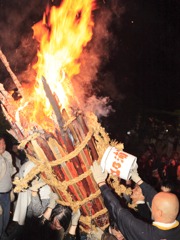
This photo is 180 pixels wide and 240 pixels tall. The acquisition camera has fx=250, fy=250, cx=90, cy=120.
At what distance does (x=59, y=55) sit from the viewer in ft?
13.5

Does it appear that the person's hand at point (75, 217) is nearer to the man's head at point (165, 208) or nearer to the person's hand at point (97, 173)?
Answer: the person's hand at point (97, 173)

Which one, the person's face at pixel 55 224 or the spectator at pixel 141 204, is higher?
the person's face at pixel 55 224

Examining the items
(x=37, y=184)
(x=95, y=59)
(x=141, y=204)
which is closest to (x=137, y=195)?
(x=141, y=204)

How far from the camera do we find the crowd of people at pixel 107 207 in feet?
9.16

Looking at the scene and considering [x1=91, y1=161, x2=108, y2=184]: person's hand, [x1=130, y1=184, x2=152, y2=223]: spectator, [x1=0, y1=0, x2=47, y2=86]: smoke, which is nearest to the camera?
[x1=91, y1=161, x2=108, y2=184]: person's hand

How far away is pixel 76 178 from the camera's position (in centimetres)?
296

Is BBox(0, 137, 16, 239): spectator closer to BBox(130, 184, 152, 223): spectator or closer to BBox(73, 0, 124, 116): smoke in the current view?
BBox(73, 0, 124, 116): smoke

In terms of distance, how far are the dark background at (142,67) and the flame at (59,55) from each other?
7.10 meters

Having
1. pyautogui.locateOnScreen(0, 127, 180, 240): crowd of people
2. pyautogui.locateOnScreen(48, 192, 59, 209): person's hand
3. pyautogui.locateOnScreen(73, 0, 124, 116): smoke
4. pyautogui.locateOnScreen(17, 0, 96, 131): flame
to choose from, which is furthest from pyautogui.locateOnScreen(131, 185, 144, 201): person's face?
pyautogui.locateOnScreen(73, 0, 124, 116): smoke

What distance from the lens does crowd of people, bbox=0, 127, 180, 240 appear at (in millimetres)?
2791

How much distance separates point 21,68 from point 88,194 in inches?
279

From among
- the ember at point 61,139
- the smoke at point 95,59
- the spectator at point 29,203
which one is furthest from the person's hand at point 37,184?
the smoke at point 95,59

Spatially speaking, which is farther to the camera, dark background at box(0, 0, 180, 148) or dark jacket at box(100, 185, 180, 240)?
dark background at box(0, 0, 180, 148)

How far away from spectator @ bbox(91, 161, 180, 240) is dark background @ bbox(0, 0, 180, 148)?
1052 centimetres
